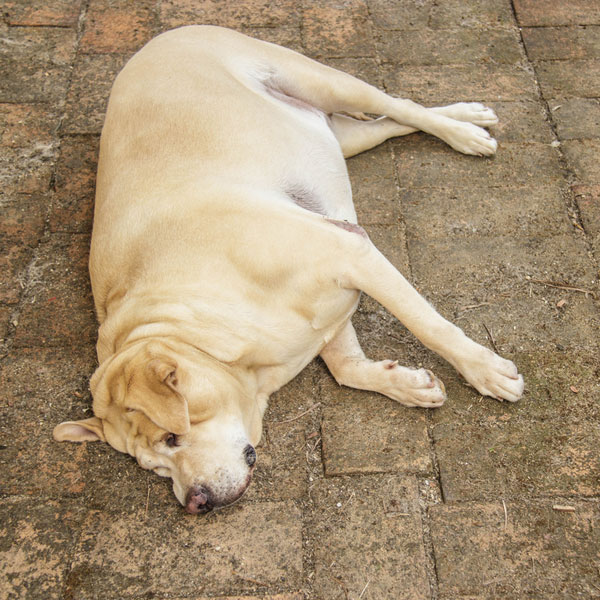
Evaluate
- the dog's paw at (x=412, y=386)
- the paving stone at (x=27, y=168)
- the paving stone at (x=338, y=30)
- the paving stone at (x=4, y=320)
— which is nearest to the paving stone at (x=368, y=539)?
the dog's paw at (x=412, y=386)

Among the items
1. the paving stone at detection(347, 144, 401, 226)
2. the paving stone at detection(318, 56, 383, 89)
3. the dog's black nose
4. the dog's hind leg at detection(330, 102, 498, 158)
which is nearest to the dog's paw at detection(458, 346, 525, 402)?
the dog's black nose

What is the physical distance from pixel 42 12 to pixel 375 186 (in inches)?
109

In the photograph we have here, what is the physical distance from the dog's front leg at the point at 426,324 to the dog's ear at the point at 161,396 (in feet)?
2.62

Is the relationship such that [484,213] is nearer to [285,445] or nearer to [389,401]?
[389,401]

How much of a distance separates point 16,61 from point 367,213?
2.58 m

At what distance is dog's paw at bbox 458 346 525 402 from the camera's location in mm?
2797

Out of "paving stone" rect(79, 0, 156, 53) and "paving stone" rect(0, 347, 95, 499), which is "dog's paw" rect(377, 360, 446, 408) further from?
"paving stone" rect(79, 0, 156, 53)

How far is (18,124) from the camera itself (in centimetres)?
427

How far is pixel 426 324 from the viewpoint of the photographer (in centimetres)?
283

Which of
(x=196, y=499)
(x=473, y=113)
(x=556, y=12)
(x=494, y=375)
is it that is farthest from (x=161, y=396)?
(x=556, y=12)

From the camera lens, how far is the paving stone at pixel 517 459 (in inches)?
103

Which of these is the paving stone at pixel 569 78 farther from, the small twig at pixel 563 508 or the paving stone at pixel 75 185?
the paving stone at pixel 75 185

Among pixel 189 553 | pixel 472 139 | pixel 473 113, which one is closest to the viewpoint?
pixel 189 553

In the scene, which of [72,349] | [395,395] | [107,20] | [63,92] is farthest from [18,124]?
[395,395]
